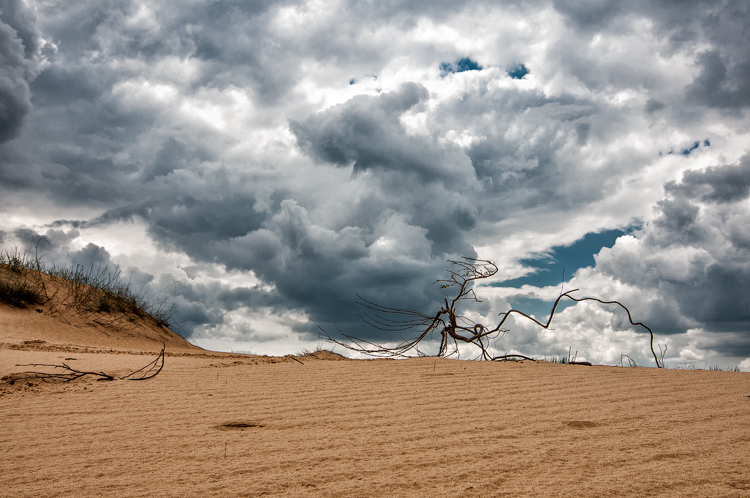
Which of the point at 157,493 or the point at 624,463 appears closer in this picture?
the point at 157,493

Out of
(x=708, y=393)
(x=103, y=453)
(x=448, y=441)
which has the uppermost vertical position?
(x=708, y=393)

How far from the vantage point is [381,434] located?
3.20 metres

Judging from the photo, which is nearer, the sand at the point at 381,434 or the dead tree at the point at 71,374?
the sand at the point at 381,434

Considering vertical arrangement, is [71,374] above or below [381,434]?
below

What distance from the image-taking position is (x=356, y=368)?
6.12 m

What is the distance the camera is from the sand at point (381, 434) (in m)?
2.44

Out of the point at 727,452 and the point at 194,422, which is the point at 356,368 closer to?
the point at 194,422

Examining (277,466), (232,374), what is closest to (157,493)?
(277,466)

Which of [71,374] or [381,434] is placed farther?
[71,374]

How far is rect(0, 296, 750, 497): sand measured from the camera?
2.44m

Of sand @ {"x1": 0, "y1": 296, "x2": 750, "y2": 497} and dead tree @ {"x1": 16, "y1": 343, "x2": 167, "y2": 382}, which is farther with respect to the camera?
dead tree @ {"x1": 16, "y1": 343, "x2": 167, "y2": 382}

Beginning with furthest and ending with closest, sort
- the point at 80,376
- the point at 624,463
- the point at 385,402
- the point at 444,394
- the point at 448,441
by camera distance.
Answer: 1. the point at 80,376
2. the point at 444,394
3. the point at 385,402
4. the point at 448,441
5. the point at 624,463

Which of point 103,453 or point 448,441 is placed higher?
point 448,441

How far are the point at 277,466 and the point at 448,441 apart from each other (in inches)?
43.6
